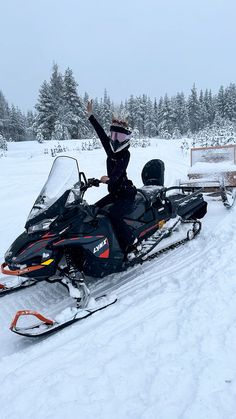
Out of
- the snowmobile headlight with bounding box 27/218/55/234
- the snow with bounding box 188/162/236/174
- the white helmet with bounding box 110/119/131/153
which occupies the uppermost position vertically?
the white helmet with bounding box 110/119/131/153

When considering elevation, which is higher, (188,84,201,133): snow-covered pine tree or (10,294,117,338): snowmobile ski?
(188,84,201,133): snow-covered pine tree

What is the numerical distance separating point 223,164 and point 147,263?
4.20 metres

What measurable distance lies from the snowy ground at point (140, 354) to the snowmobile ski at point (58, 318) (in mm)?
70

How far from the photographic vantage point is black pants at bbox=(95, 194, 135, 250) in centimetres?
408

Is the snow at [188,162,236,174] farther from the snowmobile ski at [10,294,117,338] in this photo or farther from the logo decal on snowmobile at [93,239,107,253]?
the snowmobile ski at [10,294,117,338]

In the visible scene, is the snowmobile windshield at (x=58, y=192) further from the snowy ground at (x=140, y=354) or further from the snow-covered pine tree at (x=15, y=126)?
the snow-covered pine tree at (x=15, y=126)

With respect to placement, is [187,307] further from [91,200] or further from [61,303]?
[91,200]

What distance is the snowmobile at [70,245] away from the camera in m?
3.22

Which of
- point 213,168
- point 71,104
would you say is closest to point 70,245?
point 213,168

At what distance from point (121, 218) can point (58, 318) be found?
1.42 metres

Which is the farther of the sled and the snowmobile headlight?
the sled

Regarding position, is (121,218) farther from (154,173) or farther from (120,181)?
(154,173)

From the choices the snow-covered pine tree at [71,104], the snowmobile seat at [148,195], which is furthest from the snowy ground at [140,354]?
the snow-covered pine tree at [71,104]

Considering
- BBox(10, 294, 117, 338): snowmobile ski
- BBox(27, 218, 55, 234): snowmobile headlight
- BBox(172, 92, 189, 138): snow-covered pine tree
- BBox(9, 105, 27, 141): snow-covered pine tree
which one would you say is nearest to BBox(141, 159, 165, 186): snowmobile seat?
BBox(10, 294, 117, 338): snowmobile ski
